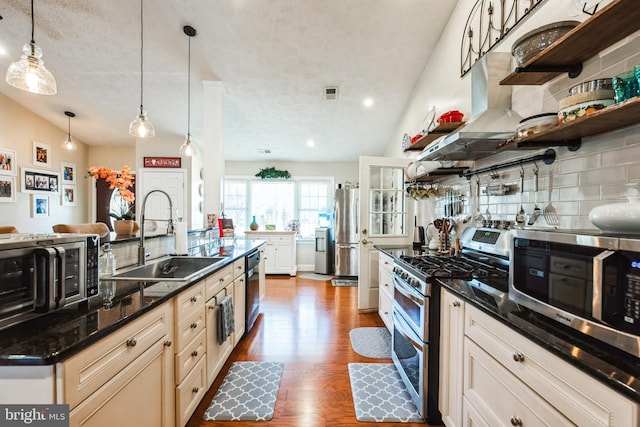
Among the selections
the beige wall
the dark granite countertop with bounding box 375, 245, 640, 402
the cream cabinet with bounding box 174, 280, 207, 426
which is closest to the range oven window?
the cream cabinet with bounding box 174, 280, 207, 426

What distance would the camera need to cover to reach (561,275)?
0.94 meters

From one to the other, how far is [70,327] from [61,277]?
0.65 ft

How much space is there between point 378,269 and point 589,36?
107 inches

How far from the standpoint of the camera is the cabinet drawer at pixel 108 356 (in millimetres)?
803

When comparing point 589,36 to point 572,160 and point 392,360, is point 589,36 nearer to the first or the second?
point 572,160

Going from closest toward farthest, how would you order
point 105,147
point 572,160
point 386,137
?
point 572,160 < point 386,137 < point 105,147

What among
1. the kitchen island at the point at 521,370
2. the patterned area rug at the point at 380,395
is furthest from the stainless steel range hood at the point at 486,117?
the patterned area rug at the point at 380,395

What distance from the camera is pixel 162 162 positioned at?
17.4 feet

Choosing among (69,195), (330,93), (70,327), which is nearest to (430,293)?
(70,327)

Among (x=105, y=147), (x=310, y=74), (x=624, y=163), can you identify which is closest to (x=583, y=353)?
(x=624, y=163)

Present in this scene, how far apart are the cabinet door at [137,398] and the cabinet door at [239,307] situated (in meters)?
1.01

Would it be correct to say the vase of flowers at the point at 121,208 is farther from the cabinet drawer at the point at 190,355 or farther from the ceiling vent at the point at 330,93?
the ceiling vent at the point at 330,93

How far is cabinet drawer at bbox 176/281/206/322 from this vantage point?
56.4 inches

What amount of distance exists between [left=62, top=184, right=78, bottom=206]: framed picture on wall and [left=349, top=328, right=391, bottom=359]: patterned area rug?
593 cm
